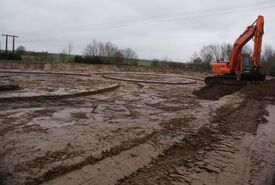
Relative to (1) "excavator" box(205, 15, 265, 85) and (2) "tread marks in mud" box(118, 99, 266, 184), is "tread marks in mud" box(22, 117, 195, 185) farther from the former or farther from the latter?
(1) "excavator" box(205, 15, 265, 85)

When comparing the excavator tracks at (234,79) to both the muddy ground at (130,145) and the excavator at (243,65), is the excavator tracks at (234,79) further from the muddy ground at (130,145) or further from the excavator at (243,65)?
the muddy ground at (130,145)

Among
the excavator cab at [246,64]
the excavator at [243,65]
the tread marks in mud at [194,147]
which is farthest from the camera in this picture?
the excavator cab at [246,64]

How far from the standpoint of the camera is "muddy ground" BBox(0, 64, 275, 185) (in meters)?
3.37

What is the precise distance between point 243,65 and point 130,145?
1318 cm

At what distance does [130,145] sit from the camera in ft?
14.7

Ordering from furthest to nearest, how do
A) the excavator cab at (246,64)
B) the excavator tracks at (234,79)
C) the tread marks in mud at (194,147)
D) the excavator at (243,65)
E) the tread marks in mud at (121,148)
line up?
the excavator tracks at (234,79) → the excavator cab at (246,64) → the excavator at (243,65) → the tread marks in mud at (194,147) → the tread marks in mud at (121,148)

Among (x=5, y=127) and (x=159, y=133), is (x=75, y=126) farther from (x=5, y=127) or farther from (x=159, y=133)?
(x=159, y=133)

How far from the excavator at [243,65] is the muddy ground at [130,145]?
26.2ft

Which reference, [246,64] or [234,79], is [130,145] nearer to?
[246,64]

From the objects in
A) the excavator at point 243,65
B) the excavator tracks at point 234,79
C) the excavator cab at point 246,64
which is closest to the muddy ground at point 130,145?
the excavator at point 243,65

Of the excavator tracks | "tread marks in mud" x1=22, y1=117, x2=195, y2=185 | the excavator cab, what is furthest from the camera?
the excavator tracks

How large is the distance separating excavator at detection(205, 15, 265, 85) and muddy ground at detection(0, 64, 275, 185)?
7999 millimetres

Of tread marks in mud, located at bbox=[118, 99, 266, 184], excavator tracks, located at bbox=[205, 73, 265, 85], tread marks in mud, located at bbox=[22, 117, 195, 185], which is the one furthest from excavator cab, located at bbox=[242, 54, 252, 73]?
tread marks in mud, located at bbox=[22, 117, 195, 185]

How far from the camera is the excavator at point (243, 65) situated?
1453 centimetres
